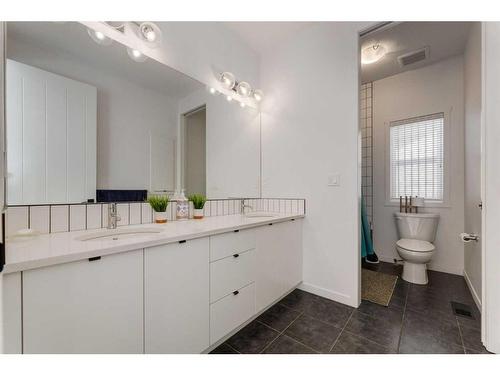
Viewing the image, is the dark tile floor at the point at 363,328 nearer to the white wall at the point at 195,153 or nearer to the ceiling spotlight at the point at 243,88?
the white wall at the point at 195,153

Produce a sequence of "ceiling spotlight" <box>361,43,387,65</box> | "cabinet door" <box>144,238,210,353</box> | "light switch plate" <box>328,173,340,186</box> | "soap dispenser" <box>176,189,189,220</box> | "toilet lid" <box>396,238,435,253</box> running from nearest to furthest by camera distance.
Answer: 1. "cabinet door" <box>144,238,210,353</box>
2. "soap dispenser" <box>176,189,189,220</box>
3. "light switch plate" <box>328,173,340,186</box>
4. "toilet lid" <box>396,238,435,253</box>
5. "ceiling spotlight" <box>361,43,387,65</box>

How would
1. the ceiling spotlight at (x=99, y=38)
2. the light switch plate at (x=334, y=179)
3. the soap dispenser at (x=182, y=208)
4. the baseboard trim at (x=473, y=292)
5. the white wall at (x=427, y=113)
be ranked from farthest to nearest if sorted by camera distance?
the white wall at (x=427, y=113) < the light switch plate at (x=334, y=179) < the baseboard trim at (x=473, y=292) < the soap dispenser at (x=182, y=208) < the ceiling spotlight at (x=99, y=38)

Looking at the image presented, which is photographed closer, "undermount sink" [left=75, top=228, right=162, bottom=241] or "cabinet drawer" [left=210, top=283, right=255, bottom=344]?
"undermount sink" [left=75, top=228, right=162, bottom=241]

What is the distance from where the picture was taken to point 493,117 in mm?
1135

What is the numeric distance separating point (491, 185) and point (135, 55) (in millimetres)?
2230

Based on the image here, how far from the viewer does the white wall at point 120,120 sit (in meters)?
1.12

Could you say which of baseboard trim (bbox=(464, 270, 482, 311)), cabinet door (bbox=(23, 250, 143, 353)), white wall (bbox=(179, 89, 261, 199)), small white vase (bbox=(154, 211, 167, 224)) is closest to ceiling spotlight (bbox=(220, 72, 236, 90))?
white wall (bbox=(179, 89, 261, 199))

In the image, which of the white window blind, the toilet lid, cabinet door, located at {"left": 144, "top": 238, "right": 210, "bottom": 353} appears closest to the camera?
cabinet door, located at {"left": 144, "top": 238, "right": 210, "bottom": 353}

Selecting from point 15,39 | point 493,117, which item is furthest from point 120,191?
point 493,117

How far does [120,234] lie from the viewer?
1.14 m

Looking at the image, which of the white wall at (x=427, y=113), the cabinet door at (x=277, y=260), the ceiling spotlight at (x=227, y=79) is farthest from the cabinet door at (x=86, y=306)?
the white wall at (x=427, y=113)

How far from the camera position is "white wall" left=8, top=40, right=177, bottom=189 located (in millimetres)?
1121

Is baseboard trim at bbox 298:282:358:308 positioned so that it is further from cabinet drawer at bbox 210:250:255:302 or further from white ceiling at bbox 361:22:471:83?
white ceiling at bbox 361:22:471:83

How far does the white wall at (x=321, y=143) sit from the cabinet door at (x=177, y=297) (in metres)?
1.18
